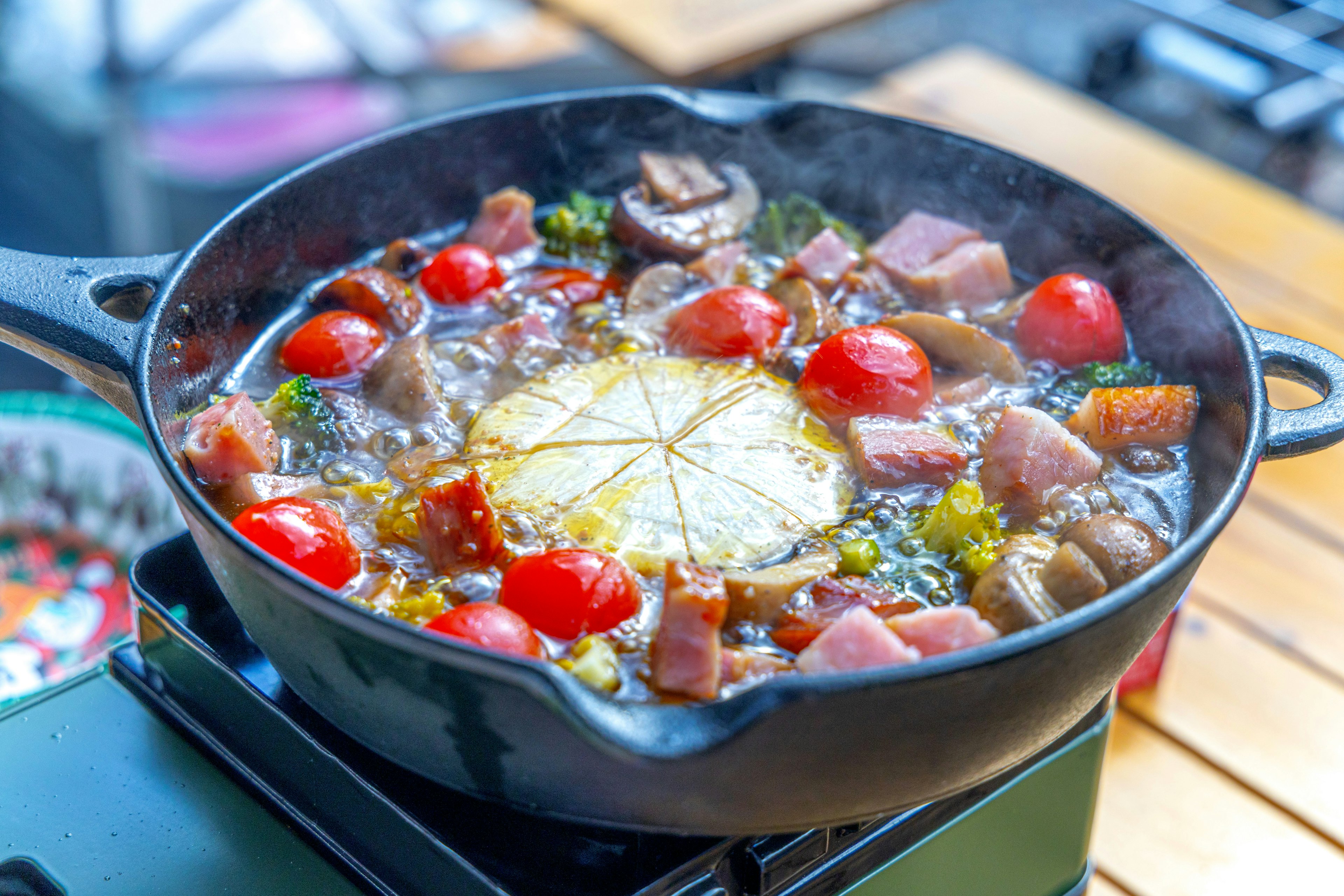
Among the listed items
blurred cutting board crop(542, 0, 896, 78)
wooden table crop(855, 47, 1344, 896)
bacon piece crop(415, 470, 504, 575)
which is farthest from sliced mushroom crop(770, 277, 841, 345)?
blurred cutting board crop(542, 0, 896, 78)

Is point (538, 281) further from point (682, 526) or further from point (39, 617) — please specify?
point (39, 617)

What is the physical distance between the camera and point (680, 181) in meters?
2.43

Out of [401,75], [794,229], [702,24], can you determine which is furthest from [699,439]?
[401,75]

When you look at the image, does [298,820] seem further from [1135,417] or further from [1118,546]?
[1135,417]

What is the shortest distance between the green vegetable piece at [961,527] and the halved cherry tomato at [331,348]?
42.1 inches

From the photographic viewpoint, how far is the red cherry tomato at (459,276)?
7.31 ft

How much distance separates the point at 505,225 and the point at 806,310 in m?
0.68

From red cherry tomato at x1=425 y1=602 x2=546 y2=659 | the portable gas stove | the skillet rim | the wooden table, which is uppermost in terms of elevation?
the skillet rim

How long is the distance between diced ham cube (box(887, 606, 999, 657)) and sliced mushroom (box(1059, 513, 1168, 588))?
0.85 ft

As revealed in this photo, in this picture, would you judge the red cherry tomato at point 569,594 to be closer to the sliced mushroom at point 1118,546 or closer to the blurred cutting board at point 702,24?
the sliced mushroom at point 1118,546

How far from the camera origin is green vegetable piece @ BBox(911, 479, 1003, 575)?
163cm

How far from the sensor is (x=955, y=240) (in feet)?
7.50

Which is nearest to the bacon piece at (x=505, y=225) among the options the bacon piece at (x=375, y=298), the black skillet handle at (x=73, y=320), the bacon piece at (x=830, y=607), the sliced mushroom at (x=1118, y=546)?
the bacon piece at (x=375, y=298)

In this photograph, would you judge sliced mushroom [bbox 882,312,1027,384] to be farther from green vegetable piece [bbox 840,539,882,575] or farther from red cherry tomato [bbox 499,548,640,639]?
red cherry tomato [bbox 499,548,640,639]
